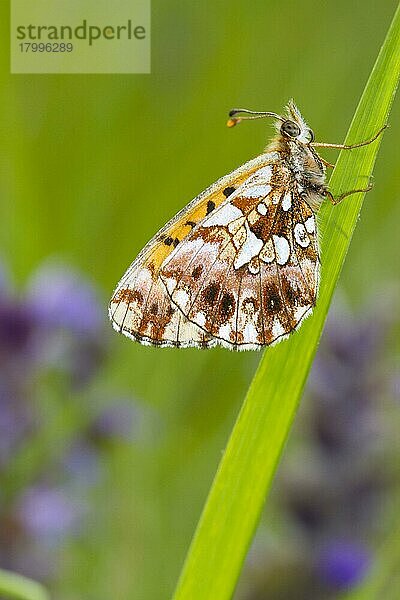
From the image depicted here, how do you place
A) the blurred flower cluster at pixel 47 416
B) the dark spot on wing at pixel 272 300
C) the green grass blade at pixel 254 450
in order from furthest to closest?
the blurred flower cluster at pixel 47 416 → the dark spot on wing at pixel 272 300 → the green grass blade at pixel 254 450

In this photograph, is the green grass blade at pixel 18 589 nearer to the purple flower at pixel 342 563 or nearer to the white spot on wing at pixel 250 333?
the white spot on wing at pixel 250 333

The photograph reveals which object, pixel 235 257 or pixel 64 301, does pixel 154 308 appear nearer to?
pixel 235 257

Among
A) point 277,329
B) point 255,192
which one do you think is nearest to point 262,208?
point 255,192

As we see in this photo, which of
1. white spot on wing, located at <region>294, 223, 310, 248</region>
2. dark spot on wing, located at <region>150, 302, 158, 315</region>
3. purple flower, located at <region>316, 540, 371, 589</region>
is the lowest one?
purple flower, located at <region>316, 540, 371, 589</region>

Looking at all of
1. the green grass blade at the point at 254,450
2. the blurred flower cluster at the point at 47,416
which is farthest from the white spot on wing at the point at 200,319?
the blurred flower cluster at the point at 47,416

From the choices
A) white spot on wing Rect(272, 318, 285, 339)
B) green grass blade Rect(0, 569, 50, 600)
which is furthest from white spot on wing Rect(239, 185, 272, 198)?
green grass blade Rect(0, 569, 50, 600)

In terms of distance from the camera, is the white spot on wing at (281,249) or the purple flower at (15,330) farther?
the purple flower at (15,330)

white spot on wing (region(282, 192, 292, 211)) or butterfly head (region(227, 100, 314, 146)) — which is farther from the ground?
Answer: butterfly head (region(227, 100, 314, 146))

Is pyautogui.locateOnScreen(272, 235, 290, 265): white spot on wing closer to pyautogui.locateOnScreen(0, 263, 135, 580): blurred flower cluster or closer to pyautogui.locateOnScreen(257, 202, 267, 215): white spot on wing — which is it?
pyautogui.locateOnScreen(257, 202, 267, 215): white spot on wing
